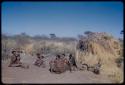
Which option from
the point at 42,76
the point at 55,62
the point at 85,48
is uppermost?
the point at 85,48

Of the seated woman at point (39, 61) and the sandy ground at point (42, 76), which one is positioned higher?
the seated woman at point (39, 61)

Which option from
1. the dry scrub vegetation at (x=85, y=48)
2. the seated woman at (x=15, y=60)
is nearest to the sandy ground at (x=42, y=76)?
the seated woman at (x=15, y=60)

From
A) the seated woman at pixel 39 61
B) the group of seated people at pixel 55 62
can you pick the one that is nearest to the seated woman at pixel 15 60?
the group of seated people at pixel 55 62

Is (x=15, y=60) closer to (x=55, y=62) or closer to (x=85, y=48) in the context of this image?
(x=55, y=62)

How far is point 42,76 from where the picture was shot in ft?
19.5

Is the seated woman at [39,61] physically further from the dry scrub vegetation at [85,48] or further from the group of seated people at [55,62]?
the dry scrub vegetation at [85,48]

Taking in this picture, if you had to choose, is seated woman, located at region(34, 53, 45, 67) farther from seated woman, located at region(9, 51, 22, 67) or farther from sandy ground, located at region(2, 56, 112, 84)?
seated woman, located at region(9, 51, 22, 67)

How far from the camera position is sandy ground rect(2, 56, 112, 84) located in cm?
592

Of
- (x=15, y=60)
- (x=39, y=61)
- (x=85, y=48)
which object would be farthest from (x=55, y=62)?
(x=15, y=60)

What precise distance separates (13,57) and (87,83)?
1590 mm

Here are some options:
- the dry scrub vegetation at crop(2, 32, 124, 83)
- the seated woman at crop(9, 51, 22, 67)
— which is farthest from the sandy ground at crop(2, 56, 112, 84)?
the dry scrub vegetation at crop(2, 32, 124, 83)

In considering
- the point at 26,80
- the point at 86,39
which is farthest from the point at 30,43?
the point at 86,39

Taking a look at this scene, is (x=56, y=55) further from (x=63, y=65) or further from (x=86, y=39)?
(x=86, y=39)

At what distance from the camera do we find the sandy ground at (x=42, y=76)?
19.4 feet
